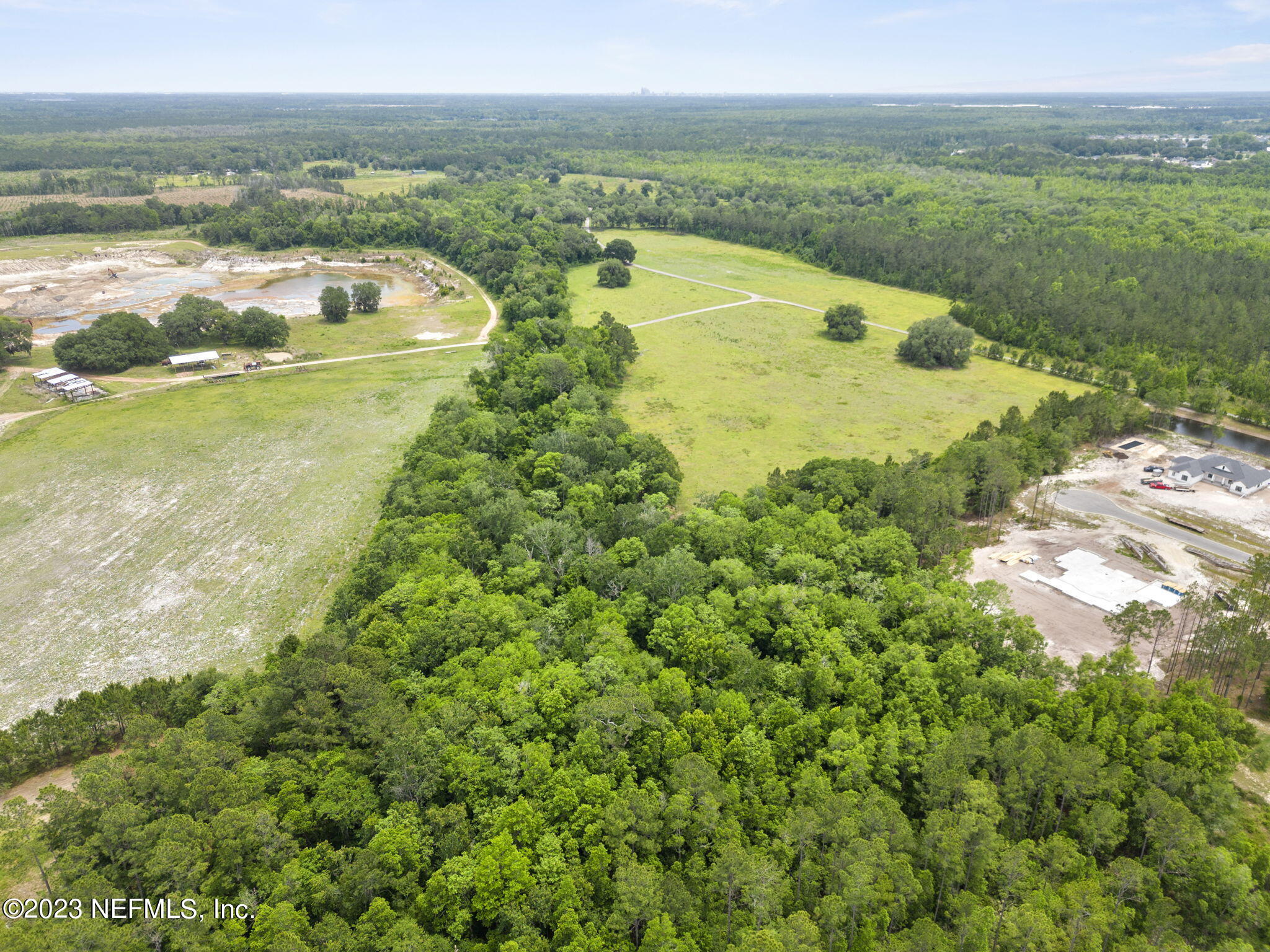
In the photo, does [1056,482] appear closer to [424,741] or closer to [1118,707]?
[1118,707]

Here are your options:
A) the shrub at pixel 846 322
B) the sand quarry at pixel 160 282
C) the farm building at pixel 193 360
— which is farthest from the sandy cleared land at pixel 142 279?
the shrub at pixel 846 322

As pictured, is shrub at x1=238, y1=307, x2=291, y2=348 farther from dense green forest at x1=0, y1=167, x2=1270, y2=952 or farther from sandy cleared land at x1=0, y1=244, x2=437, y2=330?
dense green forest at x1=0, y1=167, x2=1270, y2=952

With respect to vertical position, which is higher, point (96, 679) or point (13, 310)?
point (13, 310)

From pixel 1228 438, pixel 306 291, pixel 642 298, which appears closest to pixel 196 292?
pixel 306 291

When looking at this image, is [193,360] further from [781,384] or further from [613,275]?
[781,384]

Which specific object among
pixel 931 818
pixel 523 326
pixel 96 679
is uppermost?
pixel 523 326

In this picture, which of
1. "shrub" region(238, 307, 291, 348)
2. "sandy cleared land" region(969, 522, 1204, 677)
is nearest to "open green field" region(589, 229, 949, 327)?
"shrub" region(238, 307, 291, 348)

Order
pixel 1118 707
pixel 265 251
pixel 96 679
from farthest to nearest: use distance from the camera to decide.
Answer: pixel 265 251, pixel 96 679, pixel 1118 707

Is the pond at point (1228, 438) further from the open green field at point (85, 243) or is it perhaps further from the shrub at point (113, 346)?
the open green field at point (85, 243)

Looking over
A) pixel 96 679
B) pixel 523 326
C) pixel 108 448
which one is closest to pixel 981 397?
pixel 523 326
